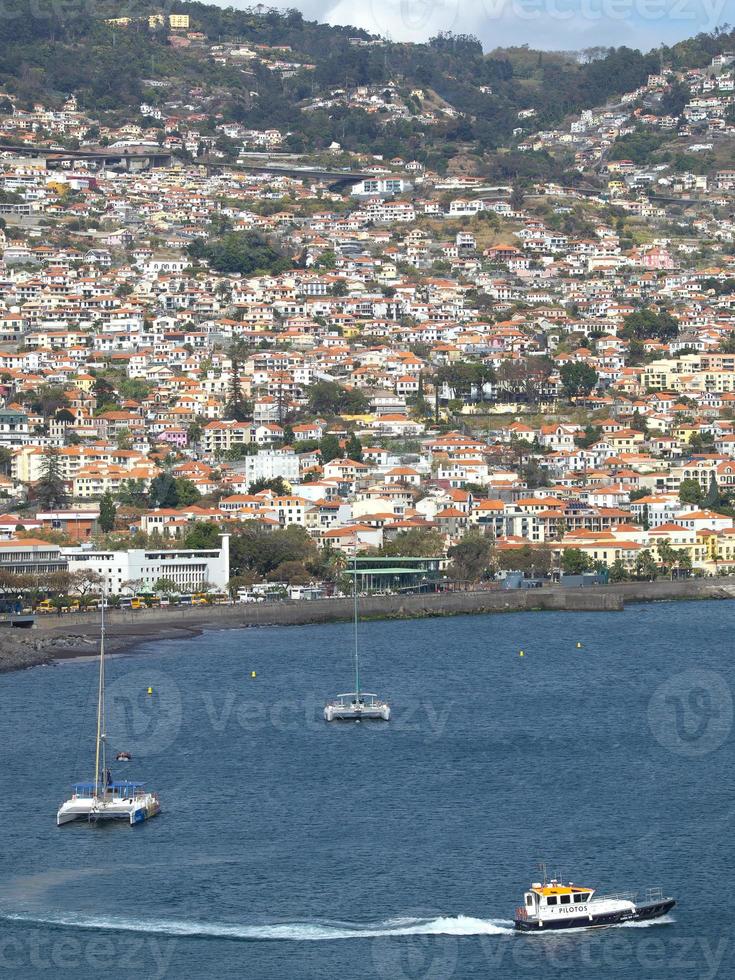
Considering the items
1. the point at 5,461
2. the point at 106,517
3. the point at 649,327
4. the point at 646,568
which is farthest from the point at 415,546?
the point at 649,327

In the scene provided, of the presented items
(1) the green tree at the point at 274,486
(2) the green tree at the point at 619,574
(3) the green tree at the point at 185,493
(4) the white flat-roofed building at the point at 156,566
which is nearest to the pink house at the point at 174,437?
(1) the green tree at the point at 274,486

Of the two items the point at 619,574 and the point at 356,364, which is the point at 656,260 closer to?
the point at 356,364

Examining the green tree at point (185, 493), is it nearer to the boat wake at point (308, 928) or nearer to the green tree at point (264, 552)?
the green tree at point (264, 552)

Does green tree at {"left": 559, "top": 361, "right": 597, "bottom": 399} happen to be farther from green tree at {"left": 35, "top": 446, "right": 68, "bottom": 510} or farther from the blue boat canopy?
the blue boat canopy

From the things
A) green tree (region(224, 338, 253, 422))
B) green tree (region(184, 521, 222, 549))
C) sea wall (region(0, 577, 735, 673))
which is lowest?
sea wall (region(0, 577, 735, 673))

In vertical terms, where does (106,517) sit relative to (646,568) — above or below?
above

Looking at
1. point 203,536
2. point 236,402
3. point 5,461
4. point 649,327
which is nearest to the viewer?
point 203,536

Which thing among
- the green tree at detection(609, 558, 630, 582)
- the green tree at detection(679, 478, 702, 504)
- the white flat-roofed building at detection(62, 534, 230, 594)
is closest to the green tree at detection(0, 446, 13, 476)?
the white flat-roofed building at detection(62, 534, 230, 594)
